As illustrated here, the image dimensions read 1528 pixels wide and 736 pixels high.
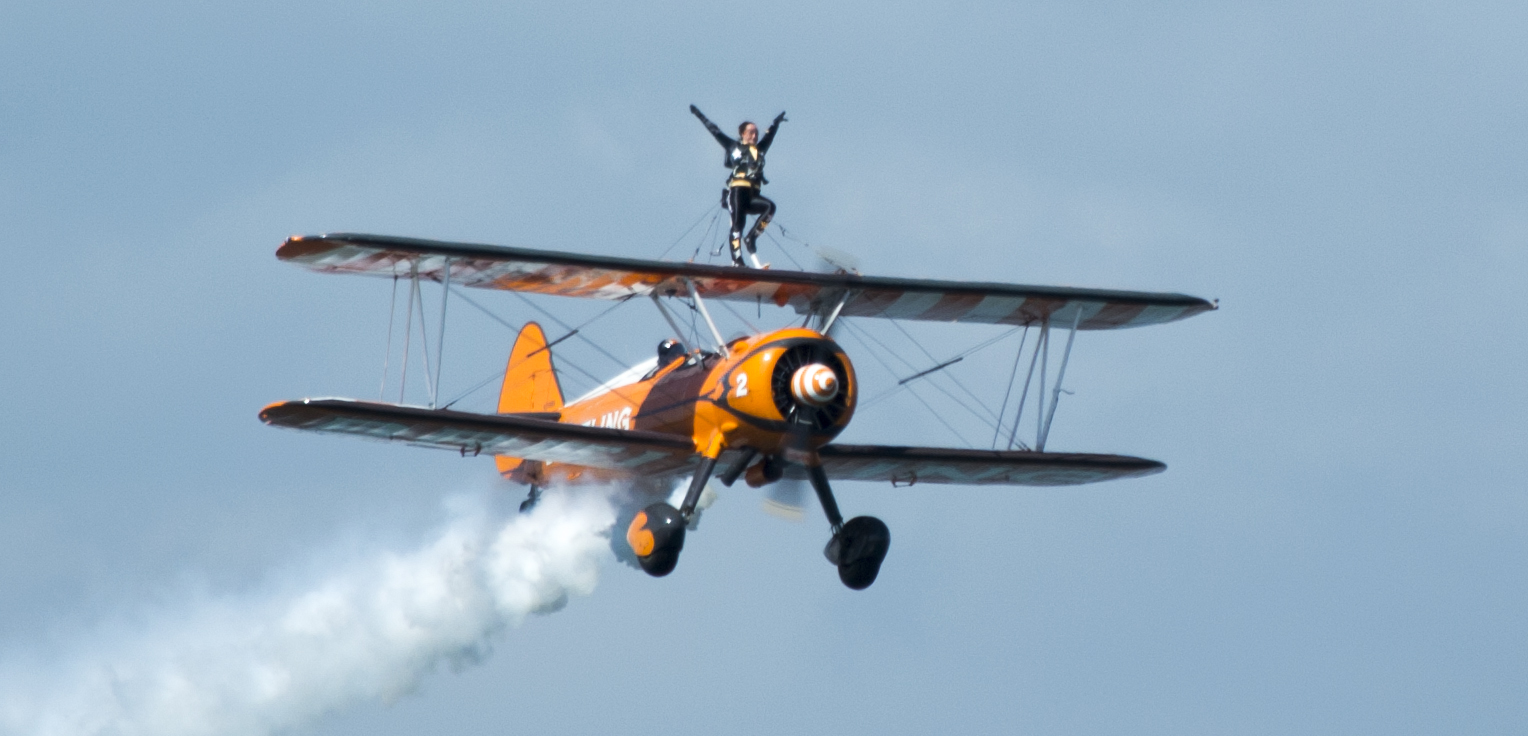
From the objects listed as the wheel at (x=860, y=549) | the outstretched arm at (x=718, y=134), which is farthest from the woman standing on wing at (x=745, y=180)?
the wheel at (x=860, y=549)

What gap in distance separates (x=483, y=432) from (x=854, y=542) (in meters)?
3.40

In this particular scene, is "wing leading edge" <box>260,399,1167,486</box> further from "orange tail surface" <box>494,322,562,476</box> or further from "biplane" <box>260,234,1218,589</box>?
"orange tail surface" <box>494,322,562,476</box>

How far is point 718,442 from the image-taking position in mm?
23609

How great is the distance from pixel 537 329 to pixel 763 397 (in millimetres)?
7087

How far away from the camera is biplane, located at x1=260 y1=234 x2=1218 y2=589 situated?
912 inches

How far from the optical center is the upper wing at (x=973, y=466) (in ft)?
83.2

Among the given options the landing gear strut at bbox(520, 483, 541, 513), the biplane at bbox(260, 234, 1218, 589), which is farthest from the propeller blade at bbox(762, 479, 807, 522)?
the landing gear strut at bbox(520, 483, 541, 513)

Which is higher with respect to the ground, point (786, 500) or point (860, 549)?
point (786, 500)

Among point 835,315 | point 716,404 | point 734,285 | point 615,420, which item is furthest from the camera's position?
point 615,420

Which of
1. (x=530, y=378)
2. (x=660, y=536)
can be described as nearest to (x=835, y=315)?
(x=660, y=536)

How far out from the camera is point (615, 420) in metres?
25.5

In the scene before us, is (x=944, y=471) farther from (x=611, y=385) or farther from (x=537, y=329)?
(x=537, y=329)

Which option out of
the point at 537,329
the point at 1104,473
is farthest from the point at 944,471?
Answer: the point at 537,329

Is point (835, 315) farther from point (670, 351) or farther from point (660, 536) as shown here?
point (660, 536)
